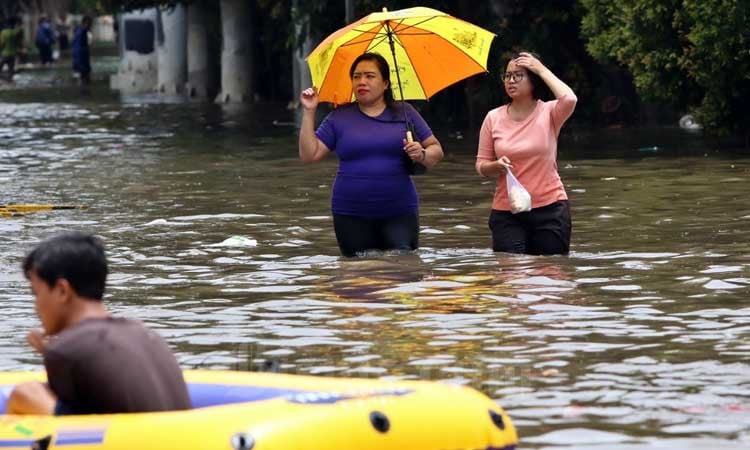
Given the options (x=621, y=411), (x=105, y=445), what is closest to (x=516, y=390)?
(x=621, y=411)

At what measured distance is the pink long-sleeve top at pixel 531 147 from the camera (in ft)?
38.8

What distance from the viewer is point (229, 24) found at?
40.2 meters

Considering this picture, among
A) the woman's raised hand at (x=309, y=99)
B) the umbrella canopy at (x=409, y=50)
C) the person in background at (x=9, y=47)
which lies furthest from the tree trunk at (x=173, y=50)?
the woman's raised hand at (x=309, y=99)

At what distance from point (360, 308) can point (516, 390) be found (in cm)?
275

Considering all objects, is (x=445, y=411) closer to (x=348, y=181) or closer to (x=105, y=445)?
(x=105, y=445)

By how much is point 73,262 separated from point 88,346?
0.30 m

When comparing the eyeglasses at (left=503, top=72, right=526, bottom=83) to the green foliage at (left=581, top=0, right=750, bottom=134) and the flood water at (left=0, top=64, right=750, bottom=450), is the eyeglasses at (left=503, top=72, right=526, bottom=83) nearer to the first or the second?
the flood water at (left=0, top=64, right=750, bottom=450)

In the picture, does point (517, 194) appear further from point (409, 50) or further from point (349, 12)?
point (349, 12)

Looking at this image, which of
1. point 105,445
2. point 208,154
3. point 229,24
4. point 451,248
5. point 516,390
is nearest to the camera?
point 105,445

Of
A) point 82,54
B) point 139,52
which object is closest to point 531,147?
point 139,52

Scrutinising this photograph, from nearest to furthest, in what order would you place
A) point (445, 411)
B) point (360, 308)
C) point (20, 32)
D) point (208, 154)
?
1. point (445, 411)
2. point (360, 308)
3. point (208, 154)
4. point (20, 32)

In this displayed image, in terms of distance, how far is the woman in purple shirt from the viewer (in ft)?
39.3

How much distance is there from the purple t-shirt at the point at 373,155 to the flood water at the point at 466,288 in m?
0.50

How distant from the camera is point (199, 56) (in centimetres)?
4312
